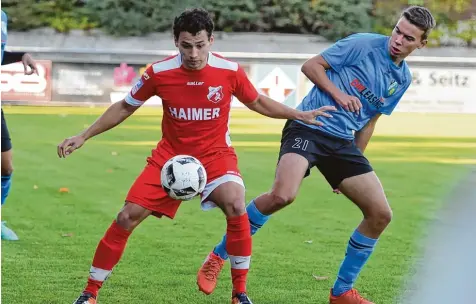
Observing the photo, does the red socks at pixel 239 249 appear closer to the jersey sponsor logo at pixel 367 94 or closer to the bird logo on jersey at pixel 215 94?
the bird logo on jersey at pixel 215 94

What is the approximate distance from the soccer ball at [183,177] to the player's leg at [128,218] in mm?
45

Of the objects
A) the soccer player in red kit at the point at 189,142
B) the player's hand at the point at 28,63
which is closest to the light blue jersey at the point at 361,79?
the soccer player in red kit at the point at 189,142

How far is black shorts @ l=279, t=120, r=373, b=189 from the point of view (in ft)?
17.0

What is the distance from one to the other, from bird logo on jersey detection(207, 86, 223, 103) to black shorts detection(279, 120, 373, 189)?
2.02ft

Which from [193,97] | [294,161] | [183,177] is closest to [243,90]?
[193,97]

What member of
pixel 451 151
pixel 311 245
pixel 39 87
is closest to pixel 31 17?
pixel 39 87

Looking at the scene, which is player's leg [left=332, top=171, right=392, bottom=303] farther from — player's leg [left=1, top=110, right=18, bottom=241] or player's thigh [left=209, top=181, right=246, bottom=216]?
player's leg [left=1, top=110, right=18, bottom=241]

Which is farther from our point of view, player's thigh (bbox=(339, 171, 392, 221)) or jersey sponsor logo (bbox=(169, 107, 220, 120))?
Answer: player's thigh (bbox=(339, 171, 392, 221))

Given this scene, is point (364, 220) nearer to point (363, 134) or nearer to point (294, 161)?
point (294, 161)

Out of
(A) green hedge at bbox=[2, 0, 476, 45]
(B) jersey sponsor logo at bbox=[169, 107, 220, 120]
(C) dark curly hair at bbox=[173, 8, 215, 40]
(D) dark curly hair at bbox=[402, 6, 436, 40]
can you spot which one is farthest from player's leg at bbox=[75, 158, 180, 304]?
(A) green hedge at bbox=[2, 0, 476, 45]

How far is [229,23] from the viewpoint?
33.7 metres

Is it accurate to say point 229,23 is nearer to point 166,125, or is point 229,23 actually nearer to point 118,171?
point 118,171

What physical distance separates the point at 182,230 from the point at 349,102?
333cm

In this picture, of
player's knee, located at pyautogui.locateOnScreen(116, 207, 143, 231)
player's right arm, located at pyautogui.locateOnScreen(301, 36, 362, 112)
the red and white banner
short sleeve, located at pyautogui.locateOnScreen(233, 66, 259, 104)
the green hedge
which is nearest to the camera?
player's knee, located at pyautogui.locateOnScreen(116, 207, 143, 231)
